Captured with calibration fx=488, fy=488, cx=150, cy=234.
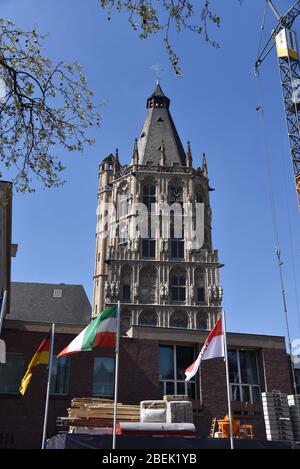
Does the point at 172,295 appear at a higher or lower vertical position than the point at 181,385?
higher

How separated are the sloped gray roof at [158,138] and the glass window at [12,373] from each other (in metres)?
50.6

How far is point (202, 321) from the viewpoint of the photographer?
195 feet

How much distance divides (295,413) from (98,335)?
465 inches

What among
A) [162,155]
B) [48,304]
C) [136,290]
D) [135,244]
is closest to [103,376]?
[48,304]

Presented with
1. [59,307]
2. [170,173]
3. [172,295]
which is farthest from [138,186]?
[59,307]

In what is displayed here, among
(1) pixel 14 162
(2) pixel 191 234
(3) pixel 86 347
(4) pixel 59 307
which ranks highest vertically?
(2) pixel 191 234

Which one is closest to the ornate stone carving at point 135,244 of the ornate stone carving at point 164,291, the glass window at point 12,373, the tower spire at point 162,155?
the ornate stone carving at point 164,291

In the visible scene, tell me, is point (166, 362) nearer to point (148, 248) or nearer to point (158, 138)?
point (148, 248)

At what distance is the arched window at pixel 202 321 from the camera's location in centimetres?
5878

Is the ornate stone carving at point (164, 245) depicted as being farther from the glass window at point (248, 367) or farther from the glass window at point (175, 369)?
the glass window at point (175, 369)

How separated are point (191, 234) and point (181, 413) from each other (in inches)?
1838

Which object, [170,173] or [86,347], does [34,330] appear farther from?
[170,173]

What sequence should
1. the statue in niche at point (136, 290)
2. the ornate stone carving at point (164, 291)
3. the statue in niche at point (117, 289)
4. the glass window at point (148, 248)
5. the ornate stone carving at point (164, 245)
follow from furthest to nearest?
the glass window at point (148, 248), the ornate stone carving at point (164, 245), the ornate stone carving at point (164, 291), the statue in niche at point (136, 290), the statue in niche at point (117, 289)

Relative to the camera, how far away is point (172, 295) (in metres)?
61.2
